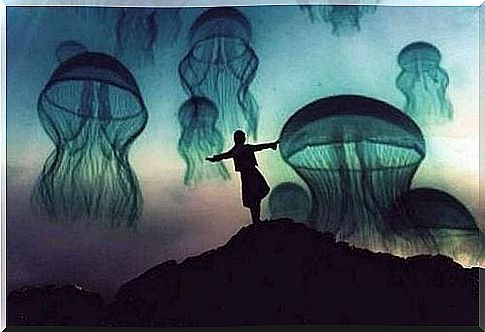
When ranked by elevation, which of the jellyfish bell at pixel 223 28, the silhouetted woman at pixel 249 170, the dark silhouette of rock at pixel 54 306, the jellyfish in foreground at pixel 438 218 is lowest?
the dark silhouette of rock at pixel 54 306

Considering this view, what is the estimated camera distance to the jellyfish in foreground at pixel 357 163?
38.0 inches

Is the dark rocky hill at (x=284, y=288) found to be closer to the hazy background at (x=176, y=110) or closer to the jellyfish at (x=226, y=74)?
the hazy background at (x=176, y=110)

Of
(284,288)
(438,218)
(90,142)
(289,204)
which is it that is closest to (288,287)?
(284,288)

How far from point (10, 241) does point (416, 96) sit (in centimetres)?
62

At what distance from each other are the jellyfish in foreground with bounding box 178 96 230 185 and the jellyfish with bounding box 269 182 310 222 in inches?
3.1

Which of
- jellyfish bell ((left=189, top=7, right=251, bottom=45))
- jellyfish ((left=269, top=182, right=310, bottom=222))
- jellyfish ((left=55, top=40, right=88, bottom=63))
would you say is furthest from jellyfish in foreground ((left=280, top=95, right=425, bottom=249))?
jellyfish ((left=55, top=40, right=88, bottom=63))

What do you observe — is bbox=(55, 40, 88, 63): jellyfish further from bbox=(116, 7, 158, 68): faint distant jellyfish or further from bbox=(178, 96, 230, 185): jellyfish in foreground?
bbox=(178, 96, 230, 185): jellyfish in foreground

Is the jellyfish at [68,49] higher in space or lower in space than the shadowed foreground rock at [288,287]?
higher

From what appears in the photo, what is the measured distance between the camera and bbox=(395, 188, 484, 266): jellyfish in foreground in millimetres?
964

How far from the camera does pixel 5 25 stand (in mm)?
968

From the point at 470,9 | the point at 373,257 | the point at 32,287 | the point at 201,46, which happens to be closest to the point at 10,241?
the point at 32,287

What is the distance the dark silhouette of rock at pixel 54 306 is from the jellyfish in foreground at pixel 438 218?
18.2 inches

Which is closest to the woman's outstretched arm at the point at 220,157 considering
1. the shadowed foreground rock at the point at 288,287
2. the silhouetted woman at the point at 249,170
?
the silhouetted woman at the point at 249,170

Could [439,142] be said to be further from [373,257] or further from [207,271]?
[207,271]
